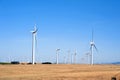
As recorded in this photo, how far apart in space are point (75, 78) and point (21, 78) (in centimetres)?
961

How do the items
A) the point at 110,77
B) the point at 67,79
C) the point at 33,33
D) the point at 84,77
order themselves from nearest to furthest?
the point at 67,79 → the point at 84,77 → the point at 110,77 → the point at 33,33

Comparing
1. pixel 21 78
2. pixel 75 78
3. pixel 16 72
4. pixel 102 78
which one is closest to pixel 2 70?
pixel 16 72

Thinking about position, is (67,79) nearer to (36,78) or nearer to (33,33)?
(36,78)

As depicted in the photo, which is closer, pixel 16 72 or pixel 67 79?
pixel 67 79

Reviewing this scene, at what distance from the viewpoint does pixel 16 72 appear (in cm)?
5459

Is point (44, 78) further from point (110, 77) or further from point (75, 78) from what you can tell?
point (110, 77)

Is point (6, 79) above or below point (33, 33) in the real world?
below

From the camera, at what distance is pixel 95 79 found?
51.5 m

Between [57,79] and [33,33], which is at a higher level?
[33,33]

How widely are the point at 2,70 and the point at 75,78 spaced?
590 inches

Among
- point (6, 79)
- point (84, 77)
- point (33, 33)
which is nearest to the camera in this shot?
point (6, 79)

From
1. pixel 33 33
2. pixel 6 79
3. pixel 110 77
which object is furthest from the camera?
pixel 33 33

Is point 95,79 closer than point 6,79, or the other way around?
point 6,79

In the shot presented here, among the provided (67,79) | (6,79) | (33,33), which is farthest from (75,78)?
(33,33)
